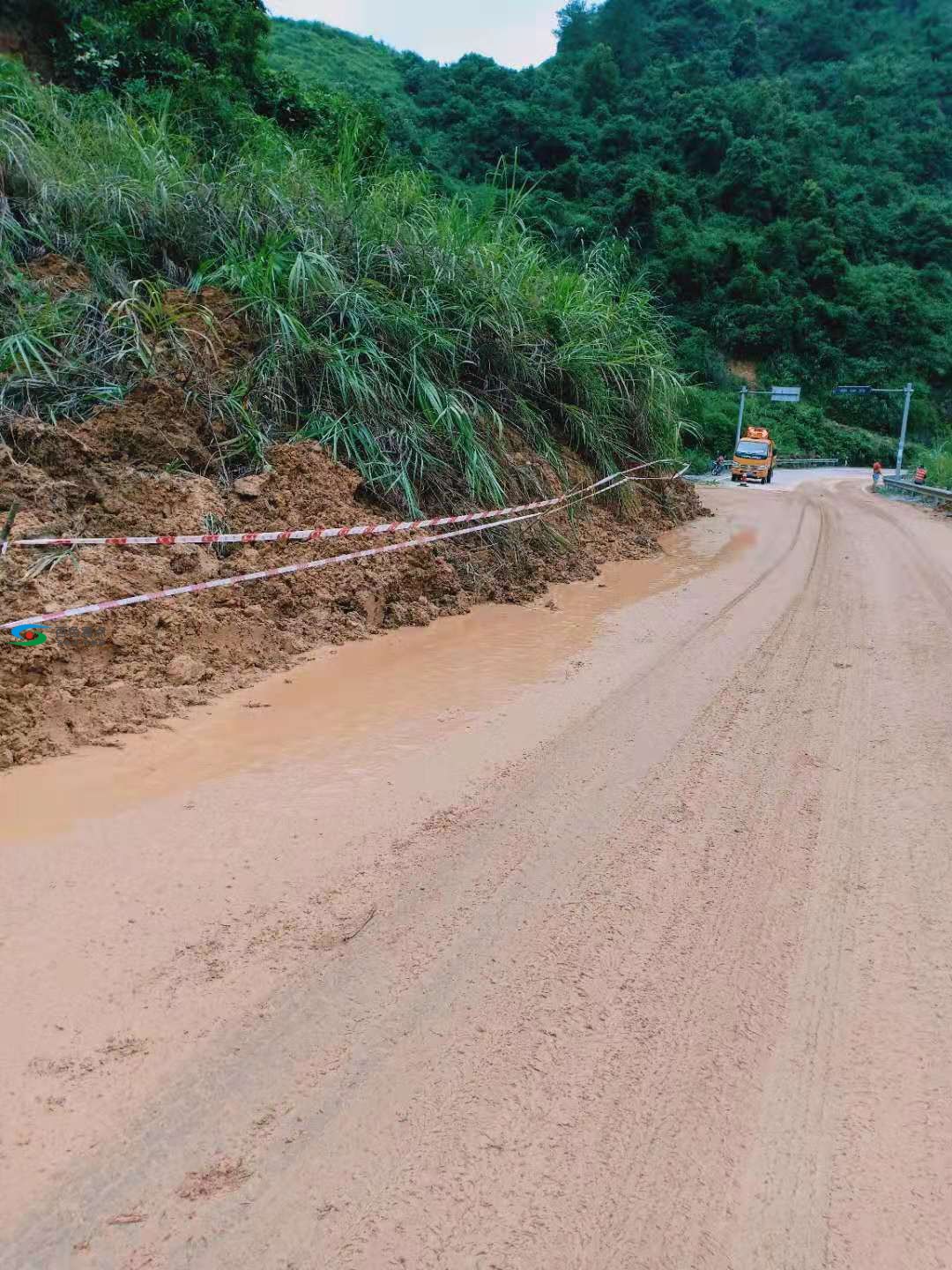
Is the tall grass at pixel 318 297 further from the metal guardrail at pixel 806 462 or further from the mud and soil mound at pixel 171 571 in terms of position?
the metal guardrail at pixel 806 462

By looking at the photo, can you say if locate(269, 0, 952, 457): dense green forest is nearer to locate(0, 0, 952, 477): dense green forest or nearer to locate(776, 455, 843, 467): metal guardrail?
locate(776, 455, 843, 467): metal guardrail

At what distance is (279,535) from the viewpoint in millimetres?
6352

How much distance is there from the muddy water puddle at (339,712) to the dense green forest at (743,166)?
1573 inches

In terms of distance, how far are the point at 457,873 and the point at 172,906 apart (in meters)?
1.17

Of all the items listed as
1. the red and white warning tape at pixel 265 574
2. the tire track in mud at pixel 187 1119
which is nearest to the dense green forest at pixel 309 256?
the red and white warning tape at pixel 265 574

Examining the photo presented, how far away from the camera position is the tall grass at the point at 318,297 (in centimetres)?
738

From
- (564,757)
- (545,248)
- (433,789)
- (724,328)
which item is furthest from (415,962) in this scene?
(724,328)

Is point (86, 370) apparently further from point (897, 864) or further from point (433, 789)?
point (897, 864)

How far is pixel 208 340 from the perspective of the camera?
742 cm

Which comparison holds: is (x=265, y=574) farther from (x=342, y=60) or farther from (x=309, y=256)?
(x=342, y=60)

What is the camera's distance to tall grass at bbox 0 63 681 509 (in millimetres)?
7383

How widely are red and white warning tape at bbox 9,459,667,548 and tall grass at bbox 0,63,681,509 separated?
34 cm

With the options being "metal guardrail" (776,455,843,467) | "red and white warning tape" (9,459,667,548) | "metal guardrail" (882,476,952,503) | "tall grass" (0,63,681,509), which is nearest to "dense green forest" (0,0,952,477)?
"tall grass" (0,63,681,509)

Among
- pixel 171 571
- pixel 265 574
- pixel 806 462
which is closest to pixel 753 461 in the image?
pixel 806 462
